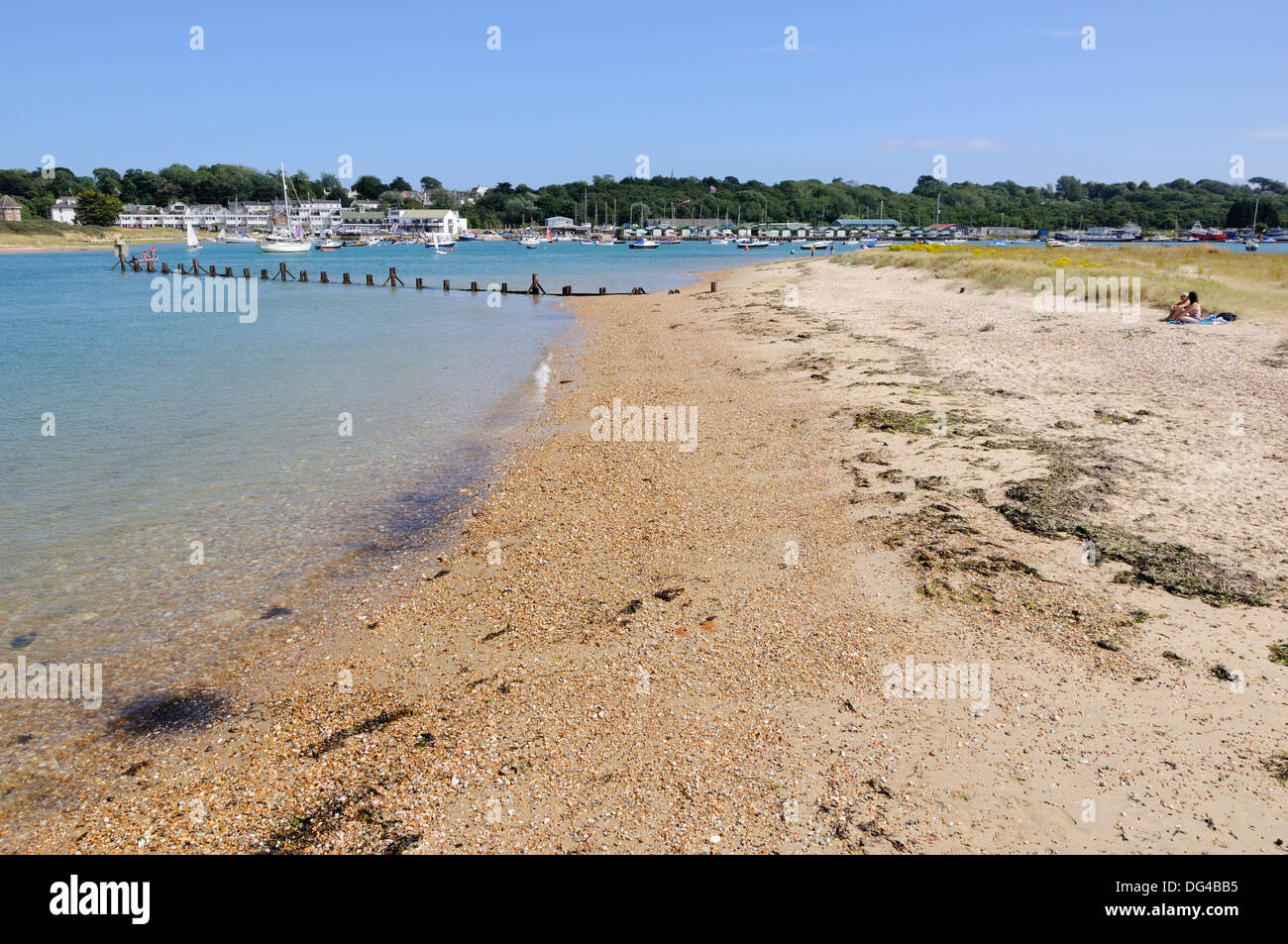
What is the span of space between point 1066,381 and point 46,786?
18.5 m

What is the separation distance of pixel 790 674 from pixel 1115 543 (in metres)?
4.88

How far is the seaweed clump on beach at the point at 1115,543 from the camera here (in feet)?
26.4

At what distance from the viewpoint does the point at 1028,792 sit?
5.48 m

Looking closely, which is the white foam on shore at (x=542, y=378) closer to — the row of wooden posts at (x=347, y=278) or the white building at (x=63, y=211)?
the row of wooden posts at (x=347, y=278)

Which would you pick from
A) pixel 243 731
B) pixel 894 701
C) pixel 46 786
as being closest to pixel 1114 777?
pixel 894 701

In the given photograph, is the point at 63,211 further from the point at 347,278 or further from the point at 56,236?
the point at 347,278

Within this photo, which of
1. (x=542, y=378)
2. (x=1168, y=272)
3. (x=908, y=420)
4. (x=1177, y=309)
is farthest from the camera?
(x=1168, y=272)

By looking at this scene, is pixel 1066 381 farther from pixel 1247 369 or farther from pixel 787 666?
pixel 787 666

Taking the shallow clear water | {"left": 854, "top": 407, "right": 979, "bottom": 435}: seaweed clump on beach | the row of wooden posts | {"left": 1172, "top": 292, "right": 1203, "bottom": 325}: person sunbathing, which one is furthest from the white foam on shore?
the row of wooden posts

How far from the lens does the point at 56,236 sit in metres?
155

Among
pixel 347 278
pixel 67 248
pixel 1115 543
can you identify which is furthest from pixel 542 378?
pixel 67 248

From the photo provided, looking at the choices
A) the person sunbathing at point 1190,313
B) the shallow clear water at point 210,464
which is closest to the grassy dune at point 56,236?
the shallow clear water at point 210,464

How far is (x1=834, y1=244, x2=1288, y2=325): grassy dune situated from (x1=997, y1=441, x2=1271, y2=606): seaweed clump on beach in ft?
53.6

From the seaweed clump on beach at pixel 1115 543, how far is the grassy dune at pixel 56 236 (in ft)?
625
